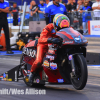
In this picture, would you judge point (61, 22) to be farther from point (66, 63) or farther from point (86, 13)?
point (86, 13)

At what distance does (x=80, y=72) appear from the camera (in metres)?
5.30

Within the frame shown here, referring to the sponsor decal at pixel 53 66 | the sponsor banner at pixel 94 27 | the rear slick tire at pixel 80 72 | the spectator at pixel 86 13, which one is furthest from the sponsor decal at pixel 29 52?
the spectator at pixel 86 13

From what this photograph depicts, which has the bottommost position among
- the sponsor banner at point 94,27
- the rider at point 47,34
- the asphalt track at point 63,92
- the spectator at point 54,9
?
the asphalt track at point 63,92

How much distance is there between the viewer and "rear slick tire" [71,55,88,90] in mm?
5133

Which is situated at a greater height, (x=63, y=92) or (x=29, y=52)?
(x=29, y=52)

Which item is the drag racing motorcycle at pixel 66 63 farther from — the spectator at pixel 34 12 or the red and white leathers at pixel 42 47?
the spectator at pixel 34 12

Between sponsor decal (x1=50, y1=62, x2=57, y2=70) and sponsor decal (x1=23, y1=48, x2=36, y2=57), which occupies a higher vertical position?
sponsor decal (x1=23, y1=48, x2=36, y2=57)

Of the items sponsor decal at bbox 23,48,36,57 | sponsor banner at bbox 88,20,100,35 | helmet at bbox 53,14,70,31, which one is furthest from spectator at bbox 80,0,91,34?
helmet at bbox 53,14,70,31

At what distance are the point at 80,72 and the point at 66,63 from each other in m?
0.33

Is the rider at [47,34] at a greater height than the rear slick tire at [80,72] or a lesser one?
greater

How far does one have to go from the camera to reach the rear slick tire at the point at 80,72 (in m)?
5.13

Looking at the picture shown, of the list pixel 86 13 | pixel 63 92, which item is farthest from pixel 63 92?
pixel 86 13

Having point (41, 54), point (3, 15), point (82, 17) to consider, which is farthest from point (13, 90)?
point (82, 17)

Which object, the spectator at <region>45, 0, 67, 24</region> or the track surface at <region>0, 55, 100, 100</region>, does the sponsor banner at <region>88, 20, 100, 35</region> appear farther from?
the track surface at <region>0, 55, 100, 100</region>
